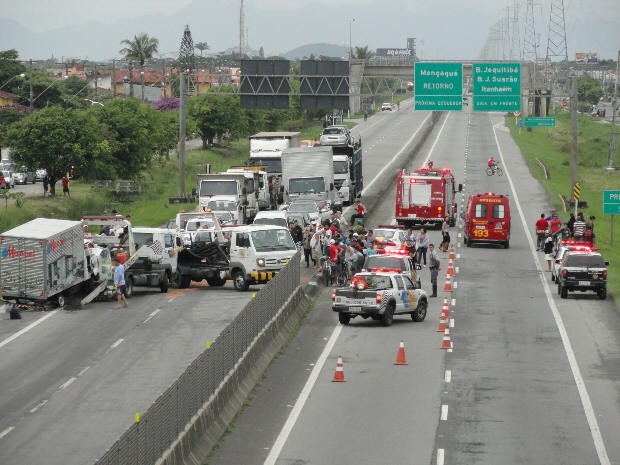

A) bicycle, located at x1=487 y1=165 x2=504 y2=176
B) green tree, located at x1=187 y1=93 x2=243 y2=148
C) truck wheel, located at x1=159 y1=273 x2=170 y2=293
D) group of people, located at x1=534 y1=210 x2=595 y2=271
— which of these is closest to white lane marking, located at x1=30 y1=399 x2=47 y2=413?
truck wheel, located at x1=159 y1=273 x2=170 y2=293

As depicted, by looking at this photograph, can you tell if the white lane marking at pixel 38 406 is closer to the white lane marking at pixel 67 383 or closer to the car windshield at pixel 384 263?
the white lane marking at pixel 67 383

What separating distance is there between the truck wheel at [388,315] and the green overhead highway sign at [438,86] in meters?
33.4

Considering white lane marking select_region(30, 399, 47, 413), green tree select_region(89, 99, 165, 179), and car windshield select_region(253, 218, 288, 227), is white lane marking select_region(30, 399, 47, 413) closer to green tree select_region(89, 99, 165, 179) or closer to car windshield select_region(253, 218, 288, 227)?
car windshield select_region(253, 218, 288, 227)

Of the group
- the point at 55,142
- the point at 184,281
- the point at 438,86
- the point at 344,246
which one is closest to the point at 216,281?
the point at 184,281

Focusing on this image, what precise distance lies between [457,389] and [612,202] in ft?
98.6

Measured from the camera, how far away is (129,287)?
40.9 meters

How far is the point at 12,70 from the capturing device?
128500 millimetres

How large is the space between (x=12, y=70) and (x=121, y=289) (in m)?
93.8

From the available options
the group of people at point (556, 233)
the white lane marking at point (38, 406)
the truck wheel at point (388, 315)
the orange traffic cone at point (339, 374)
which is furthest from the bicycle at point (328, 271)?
the white lane marking at point (38, 406)

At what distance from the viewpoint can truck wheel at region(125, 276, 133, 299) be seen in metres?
40.6

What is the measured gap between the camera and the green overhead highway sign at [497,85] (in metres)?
67.7

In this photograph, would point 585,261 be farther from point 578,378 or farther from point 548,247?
point 578,378

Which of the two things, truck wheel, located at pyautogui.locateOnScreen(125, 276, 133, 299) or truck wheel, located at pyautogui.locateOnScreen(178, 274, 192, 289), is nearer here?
truck wheel, located at pyautogui.locateOnScreen(125, 276, 133, 299)

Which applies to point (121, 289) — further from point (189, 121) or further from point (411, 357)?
point (189, 121)
